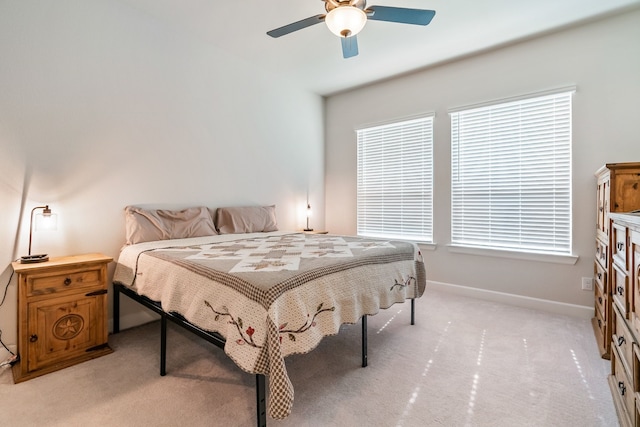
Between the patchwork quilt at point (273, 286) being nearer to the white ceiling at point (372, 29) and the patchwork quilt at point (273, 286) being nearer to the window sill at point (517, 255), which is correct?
the window sill at point (517, 255)

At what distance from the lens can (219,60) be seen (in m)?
3.42

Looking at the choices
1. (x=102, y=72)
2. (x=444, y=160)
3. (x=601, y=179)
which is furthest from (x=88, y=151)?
(x=601, y=179)

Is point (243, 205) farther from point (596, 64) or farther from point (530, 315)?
point (596, 64)

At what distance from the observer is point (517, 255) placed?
10.5 ft

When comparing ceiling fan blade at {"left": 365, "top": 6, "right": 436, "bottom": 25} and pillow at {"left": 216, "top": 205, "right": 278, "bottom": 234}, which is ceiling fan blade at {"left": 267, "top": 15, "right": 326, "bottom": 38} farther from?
pillow at {"left": 216, "top": 205, "right": 278, "bottom": 234}

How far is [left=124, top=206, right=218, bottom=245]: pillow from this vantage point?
8.62 ft

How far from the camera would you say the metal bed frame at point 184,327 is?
1.32 metres

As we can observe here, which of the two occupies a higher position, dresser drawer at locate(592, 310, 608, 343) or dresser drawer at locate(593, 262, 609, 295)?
dresser drawer at locate(593, 262, 609, 295)

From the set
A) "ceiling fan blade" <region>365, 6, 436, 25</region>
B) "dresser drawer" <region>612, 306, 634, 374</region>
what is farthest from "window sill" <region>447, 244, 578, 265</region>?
"ceiling fan blade" <region>365, 6, 436, 25</region>

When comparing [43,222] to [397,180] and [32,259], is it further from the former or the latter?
[397,180]

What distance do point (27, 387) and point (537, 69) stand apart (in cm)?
485

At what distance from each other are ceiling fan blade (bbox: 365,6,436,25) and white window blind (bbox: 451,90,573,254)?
70.6 inches

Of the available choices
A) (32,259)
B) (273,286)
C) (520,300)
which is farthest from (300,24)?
(520,300)

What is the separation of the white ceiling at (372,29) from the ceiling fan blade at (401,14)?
2.08ft
